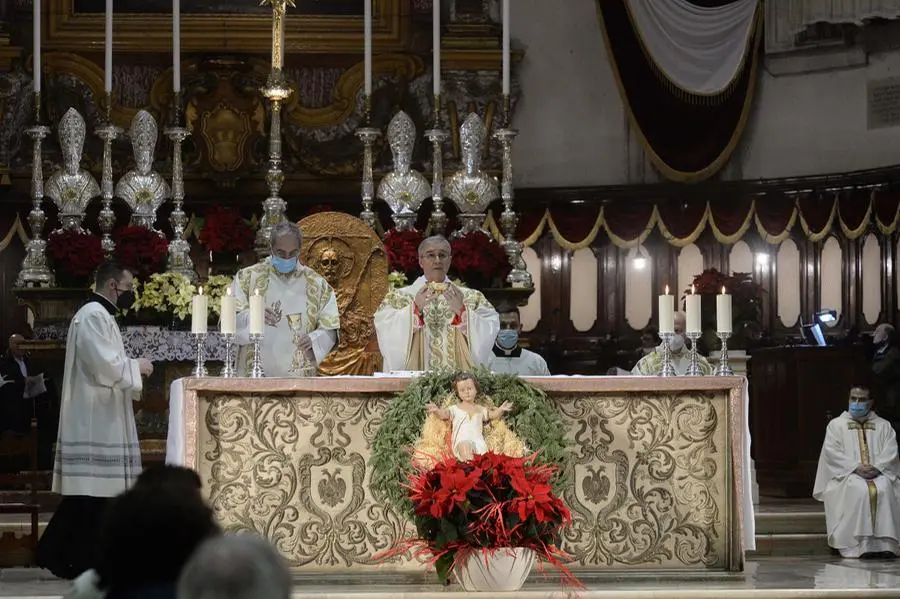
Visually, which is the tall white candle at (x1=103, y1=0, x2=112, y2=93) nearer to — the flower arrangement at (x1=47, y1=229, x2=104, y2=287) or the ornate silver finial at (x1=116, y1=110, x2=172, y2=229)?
the ornate silver finial at (x1=116, y1=110, x2=172, y2=229)

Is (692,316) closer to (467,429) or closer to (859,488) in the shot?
(467,429)

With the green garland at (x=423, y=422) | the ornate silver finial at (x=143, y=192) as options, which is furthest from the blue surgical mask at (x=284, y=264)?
the ornate silver finial at (x=143, y=192)

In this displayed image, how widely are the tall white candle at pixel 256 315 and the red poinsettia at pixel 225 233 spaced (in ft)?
11.6

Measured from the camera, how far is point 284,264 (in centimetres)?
995

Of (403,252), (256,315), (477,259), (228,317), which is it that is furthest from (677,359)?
(228,317)

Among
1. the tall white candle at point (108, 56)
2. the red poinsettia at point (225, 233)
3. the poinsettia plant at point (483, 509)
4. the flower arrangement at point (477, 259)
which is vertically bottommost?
the poinsettia plant at point (483, 509)

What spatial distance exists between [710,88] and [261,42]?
420cm

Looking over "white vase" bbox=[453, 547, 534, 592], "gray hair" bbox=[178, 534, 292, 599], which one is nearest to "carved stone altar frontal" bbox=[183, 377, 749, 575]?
"white vase" bbox=[453, 547, 534, 592]

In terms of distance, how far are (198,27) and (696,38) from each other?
4.66 m

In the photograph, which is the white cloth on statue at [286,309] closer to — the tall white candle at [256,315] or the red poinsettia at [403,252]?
the tall white candle at [256,315]

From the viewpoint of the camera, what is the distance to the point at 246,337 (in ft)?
31.5

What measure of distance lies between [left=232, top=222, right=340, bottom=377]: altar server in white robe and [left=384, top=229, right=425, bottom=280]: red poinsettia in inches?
70.6

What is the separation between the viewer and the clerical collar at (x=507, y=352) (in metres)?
12.7

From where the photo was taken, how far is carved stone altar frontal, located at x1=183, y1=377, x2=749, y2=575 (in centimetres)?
874
